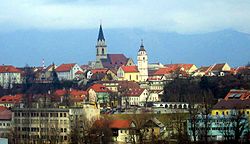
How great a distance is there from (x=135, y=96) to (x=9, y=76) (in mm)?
29971

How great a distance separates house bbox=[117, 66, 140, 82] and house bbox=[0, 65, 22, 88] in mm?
14151

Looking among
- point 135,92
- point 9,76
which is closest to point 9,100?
point 135,92

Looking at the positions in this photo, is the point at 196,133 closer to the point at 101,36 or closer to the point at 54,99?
the point at 54,99

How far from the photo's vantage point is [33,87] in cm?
8525

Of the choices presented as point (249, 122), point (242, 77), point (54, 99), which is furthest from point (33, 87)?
point (249, 122)

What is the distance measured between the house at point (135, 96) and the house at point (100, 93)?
1.95m

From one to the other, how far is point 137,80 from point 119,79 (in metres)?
4.08

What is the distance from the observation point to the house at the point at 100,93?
238ft

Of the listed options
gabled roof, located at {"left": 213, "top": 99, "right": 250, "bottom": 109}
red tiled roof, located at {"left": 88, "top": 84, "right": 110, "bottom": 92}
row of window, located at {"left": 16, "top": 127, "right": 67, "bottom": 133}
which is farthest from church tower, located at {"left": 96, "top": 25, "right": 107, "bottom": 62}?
row of window, located at {"left": 16, "top": 127, "right": 67, "bottom": 133}

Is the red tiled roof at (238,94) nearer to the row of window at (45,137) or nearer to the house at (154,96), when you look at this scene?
the house at (154,96)

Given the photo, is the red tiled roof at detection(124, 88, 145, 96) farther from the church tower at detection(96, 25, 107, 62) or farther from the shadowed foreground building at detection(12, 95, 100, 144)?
→ the church tower at detection(96, 25, 107, 62)

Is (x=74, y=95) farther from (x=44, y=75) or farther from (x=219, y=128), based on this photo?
(x=44, y=75)

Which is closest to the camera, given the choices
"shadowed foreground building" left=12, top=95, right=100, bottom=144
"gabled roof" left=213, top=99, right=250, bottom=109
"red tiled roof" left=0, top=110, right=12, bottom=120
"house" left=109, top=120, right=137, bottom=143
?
"house" left=109, top=120, right=137, bottom=143

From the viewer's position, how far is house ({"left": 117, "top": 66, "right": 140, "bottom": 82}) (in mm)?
94125
